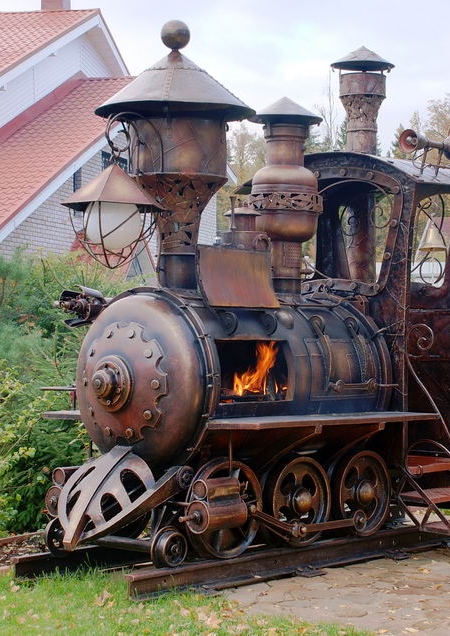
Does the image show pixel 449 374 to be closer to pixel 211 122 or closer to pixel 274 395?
pixel 274 395

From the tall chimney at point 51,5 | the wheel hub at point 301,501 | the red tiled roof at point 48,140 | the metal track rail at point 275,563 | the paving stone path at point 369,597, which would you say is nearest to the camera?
the paving stone path at point 369,597

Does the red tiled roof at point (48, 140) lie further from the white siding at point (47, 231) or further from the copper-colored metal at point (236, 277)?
the copper-colored metal at point (236, 277)

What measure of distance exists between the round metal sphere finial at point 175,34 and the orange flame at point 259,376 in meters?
2.43

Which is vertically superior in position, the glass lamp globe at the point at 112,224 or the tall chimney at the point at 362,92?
the tall chimney at the point at 362,92

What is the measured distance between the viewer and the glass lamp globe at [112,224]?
7750 millimetres

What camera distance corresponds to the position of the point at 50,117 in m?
19.1

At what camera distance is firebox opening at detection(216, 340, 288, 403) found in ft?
27.1

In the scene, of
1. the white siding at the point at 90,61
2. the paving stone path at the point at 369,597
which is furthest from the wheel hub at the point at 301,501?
the white siding at the point at 90,61

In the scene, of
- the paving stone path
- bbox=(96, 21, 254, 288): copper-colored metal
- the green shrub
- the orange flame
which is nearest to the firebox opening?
the orange flame

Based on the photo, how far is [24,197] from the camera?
15.2m

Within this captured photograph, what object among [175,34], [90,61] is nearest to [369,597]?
[175,34]

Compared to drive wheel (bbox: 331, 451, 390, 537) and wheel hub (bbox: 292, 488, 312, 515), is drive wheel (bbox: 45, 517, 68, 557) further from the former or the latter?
drive wheel (bbox: 331, 451, 390, 537)

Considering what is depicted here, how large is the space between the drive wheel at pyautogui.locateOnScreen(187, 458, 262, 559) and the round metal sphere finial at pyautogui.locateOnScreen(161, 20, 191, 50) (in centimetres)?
325

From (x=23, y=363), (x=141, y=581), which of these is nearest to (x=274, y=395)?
(x=141, y=581)
